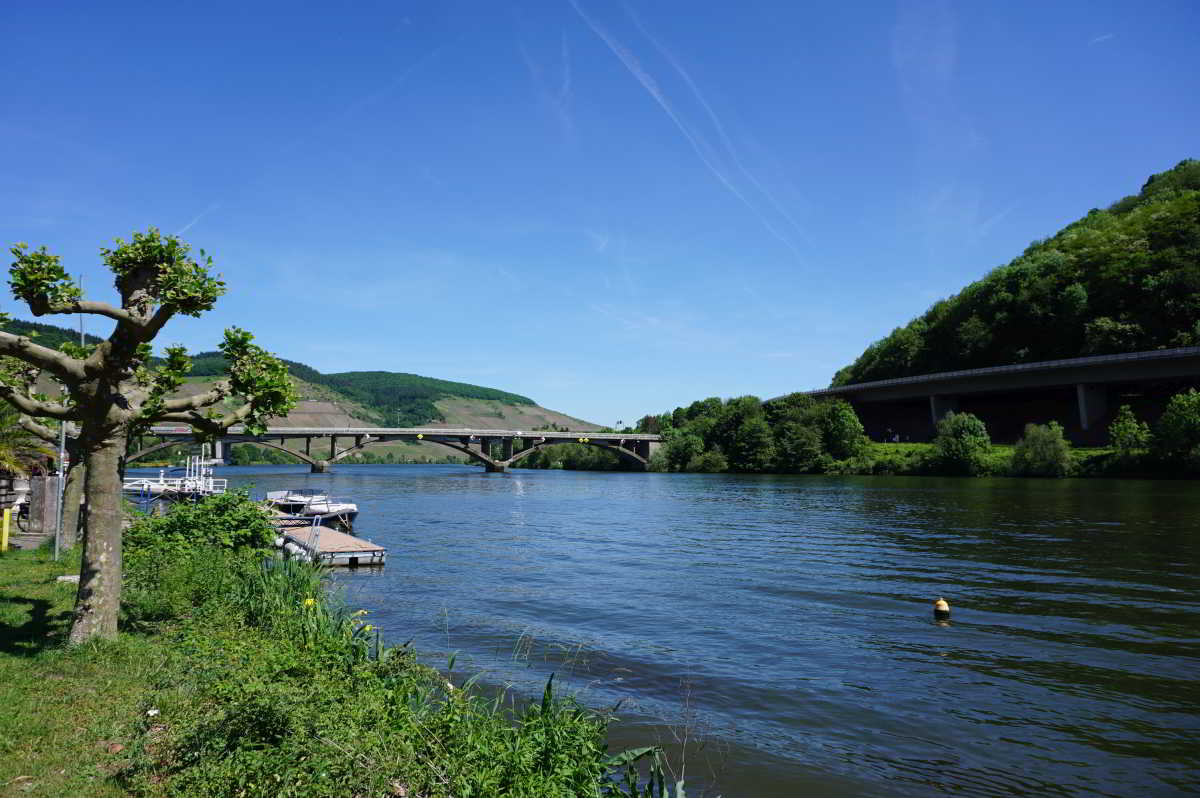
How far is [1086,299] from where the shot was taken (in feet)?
333

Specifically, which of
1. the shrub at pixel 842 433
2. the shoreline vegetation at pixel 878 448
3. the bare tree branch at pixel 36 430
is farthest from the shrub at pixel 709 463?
the bare tree branch at pixel 36 430

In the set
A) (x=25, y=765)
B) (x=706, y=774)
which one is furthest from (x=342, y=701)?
(x=706, y=774)

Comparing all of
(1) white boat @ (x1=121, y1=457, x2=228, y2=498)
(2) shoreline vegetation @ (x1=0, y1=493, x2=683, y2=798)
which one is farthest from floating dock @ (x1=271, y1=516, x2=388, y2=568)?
(1) white boat @ (x1=121, y1=457, x2=228, y2=498)

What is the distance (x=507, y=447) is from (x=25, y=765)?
470 ft

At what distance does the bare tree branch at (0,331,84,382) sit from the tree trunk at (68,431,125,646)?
1.11 meters

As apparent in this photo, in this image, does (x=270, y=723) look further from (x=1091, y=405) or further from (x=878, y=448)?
(x=878, y=448)

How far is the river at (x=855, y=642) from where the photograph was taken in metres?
10.2

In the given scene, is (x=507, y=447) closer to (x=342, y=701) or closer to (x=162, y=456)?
(x=162, y=456)

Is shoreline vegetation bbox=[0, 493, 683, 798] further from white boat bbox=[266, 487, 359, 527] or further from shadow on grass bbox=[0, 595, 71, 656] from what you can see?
white boat bbox=[266, 487, 359, 527]

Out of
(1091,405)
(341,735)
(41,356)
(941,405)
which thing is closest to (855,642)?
(341,735)

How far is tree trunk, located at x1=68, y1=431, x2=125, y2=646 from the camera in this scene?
1109 cm

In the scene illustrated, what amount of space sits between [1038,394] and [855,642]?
98.2 metres

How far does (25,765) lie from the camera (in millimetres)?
6898

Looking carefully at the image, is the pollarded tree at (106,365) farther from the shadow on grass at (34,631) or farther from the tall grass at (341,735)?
the tall grass at (341,735)
